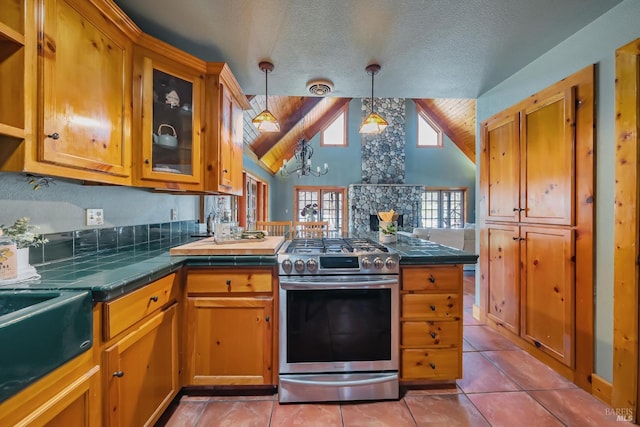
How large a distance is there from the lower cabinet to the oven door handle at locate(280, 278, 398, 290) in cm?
91

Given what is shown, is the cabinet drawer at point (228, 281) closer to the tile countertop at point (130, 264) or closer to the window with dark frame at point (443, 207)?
the tile countertop at point (130, 264)

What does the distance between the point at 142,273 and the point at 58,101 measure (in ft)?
2.56

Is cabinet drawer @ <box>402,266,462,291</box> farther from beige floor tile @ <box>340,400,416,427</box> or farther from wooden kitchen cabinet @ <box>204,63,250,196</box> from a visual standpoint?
wooden kitchen cabinet @ <box>204,63,250,196</box>

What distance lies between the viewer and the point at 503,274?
2.46 metres

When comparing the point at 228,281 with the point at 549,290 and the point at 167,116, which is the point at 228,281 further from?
the point at 549,290

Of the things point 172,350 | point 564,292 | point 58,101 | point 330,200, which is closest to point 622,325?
point 564,292

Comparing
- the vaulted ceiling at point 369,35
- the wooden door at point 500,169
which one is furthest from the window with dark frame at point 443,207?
the vaulted ceiling at point 369,35

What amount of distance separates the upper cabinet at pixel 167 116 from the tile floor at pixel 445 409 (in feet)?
4.45

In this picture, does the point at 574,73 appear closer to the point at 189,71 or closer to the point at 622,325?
the point at 622,325

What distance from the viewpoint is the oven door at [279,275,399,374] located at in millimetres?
1668

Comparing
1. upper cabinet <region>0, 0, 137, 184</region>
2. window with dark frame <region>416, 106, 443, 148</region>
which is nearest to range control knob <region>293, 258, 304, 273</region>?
upper cabinet <region>0, 0, 137, 184</region>

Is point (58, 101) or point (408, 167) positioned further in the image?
point (408, 167)

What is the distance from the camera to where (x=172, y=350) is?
1544 mm

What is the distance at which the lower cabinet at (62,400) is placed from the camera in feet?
2.47
